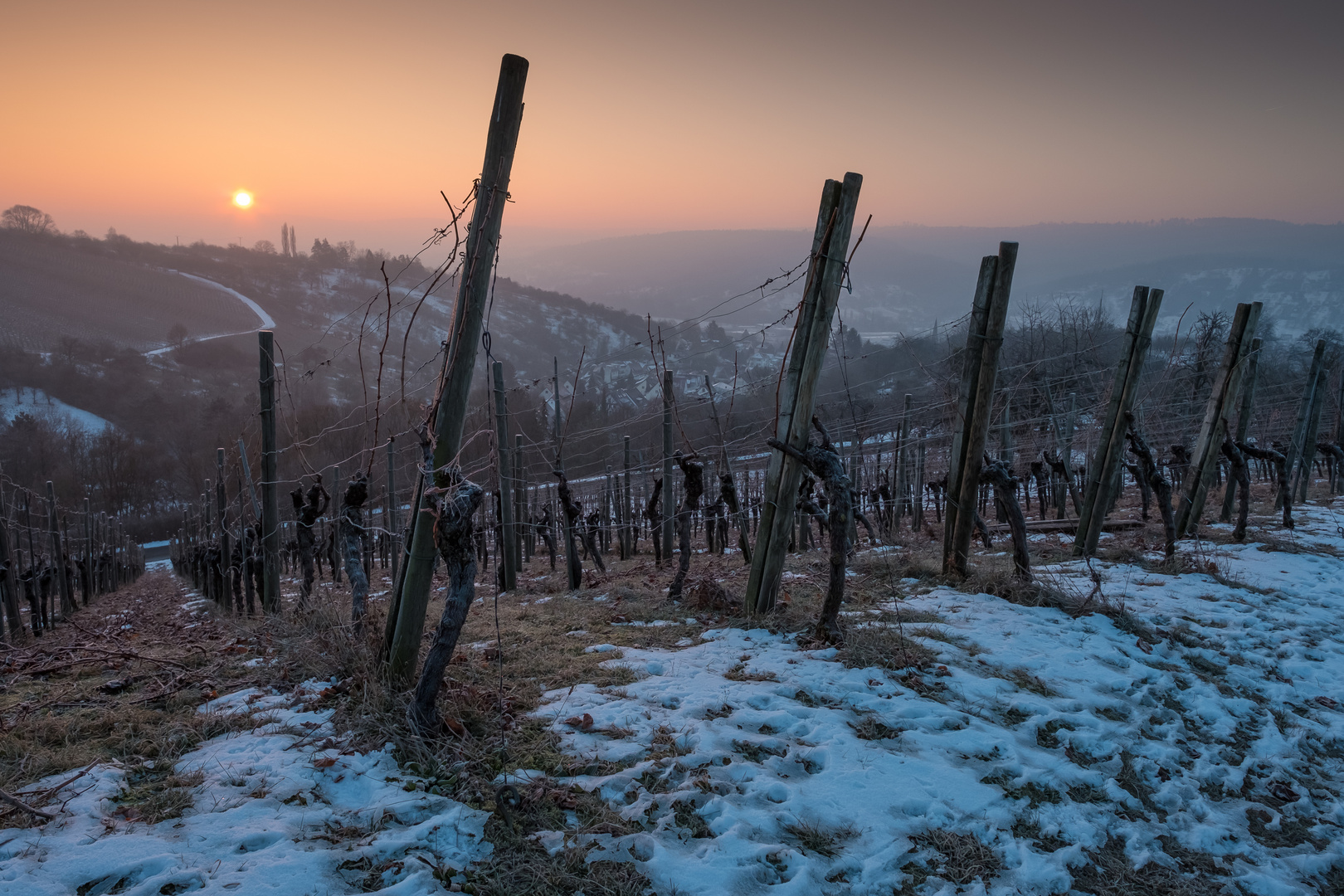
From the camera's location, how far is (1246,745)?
13.6ft

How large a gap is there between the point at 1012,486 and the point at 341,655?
6452 millimetres

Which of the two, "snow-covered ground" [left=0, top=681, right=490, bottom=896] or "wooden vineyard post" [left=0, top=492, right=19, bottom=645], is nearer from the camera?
"snow-covered ground" [left=0, top=681, right=490, bottom=896]

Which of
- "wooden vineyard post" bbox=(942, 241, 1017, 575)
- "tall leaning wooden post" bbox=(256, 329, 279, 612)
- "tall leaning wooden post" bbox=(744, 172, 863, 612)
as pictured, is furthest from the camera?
"tall leaning wooden post" bbox=(256, 329, 279, 612)

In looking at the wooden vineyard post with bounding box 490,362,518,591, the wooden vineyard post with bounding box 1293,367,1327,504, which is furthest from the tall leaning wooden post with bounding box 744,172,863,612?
the wooden vineyard post with bounding box 1293,367,1327,504

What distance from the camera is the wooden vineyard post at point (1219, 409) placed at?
9367mm

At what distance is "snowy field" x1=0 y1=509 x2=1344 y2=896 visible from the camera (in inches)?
102

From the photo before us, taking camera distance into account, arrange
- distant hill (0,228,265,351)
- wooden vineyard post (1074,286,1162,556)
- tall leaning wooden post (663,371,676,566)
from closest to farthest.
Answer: wooden vineyard post (1074,286,1162,556)
tall leaning wooden post (663,371,676,566)
distant hill (0,228,265,351)

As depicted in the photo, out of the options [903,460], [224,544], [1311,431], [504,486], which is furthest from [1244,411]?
[224,544]

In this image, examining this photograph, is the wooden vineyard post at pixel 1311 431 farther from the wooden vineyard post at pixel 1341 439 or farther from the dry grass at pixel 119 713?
the dry grass at pixel 119 713

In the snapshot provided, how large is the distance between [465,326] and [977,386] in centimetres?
542

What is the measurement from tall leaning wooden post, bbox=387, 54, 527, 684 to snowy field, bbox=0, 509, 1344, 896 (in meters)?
0.71

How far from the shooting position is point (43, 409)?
174ft

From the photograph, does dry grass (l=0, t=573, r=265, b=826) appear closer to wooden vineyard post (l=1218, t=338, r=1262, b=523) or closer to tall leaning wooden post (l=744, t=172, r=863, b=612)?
tall leaning wooden post (l=744, t=172, r=863, b=612)

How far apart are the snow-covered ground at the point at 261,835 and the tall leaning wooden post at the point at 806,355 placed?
11.3 ft
